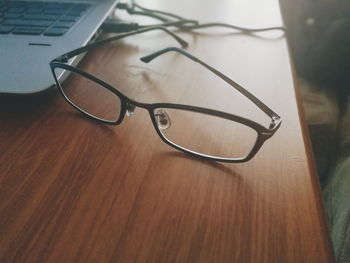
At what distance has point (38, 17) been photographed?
0.43 meters

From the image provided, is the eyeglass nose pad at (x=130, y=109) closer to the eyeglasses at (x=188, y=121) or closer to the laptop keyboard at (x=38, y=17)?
the eyeglasses at (x=188, y=121)

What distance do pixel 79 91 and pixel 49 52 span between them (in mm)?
71

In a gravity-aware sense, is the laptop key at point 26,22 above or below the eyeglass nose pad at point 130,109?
above

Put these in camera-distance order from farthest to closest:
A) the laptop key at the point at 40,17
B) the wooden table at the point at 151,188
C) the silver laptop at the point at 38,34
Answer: the laptop key at the point at 40,17 < the silver laptop at the point at 38,34 < the wooden table at the point at 151,188

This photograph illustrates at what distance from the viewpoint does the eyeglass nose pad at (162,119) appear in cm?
30

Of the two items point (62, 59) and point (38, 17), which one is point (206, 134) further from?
point (38, 17)

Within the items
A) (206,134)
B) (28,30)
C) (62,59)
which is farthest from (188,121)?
(28,30)

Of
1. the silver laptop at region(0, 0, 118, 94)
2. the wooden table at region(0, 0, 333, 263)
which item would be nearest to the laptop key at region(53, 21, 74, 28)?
the silver laptop at region(0, 0, 118, 94)

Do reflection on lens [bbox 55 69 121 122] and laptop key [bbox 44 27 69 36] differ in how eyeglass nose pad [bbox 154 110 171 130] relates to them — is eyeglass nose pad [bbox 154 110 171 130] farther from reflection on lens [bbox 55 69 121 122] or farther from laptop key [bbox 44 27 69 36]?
laptop key [bbox 44 27 69 36]

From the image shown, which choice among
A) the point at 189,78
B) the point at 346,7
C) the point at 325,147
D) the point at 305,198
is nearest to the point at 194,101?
the point at 189,78

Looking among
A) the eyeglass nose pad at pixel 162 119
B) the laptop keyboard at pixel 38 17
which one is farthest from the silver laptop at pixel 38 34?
the eyeglass nose pad at pixel 162 119

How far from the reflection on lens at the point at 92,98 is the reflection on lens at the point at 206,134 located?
62mm

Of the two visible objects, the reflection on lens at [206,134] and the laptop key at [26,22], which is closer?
the reflection on lens at [206,134]

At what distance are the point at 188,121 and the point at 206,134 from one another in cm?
3
